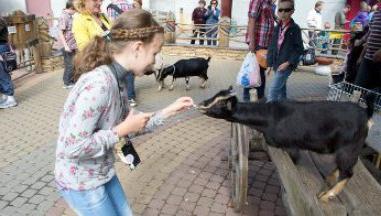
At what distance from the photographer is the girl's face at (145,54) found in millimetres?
1934

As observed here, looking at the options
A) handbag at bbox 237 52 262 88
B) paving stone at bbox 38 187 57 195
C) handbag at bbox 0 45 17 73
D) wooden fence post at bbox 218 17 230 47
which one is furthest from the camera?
wooden fence post at bbox 218 17 230 47

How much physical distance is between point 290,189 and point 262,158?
1348 mm

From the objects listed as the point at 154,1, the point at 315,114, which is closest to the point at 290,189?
the point at 315,114

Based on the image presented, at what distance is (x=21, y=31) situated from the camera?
29.0 ft

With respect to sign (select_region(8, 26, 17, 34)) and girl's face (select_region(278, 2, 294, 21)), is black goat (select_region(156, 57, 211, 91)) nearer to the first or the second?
girl's face (select_region(278, 2, 294, 21))

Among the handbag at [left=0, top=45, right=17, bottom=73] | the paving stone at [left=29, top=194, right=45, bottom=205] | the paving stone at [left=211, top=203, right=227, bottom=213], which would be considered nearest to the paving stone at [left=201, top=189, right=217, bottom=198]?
the paving stone at [left=211, top=203, right=227, bottom=213]

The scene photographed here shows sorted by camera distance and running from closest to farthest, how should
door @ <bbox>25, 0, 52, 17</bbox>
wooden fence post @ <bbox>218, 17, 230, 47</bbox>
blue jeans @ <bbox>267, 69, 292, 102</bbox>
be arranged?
1. blue jeans @ <bbox>267, 69, 292, 102</bbox>
2. wooden fence post @ <bbox>218, 17, 230, 47</bbox>
3. door @ <bbox>25, 0, 52, 17</bbox>

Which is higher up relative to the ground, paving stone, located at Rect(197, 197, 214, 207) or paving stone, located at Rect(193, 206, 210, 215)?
paving stone, located at Rect(197, 197, 214, 207)

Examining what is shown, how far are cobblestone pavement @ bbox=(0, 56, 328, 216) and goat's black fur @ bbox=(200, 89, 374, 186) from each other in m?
1.17

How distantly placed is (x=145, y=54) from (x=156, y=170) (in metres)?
2.76

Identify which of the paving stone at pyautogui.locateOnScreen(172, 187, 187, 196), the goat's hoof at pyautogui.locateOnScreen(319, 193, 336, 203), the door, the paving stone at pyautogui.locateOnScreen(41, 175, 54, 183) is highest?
the door

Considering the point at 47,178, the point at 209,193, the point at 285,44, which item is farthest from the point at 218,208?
the point at 285,44

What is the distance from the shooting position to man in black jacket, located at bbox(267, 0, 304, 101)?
16.9ft

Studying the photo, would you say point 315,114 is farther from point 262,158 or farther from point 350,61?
point 350,61
